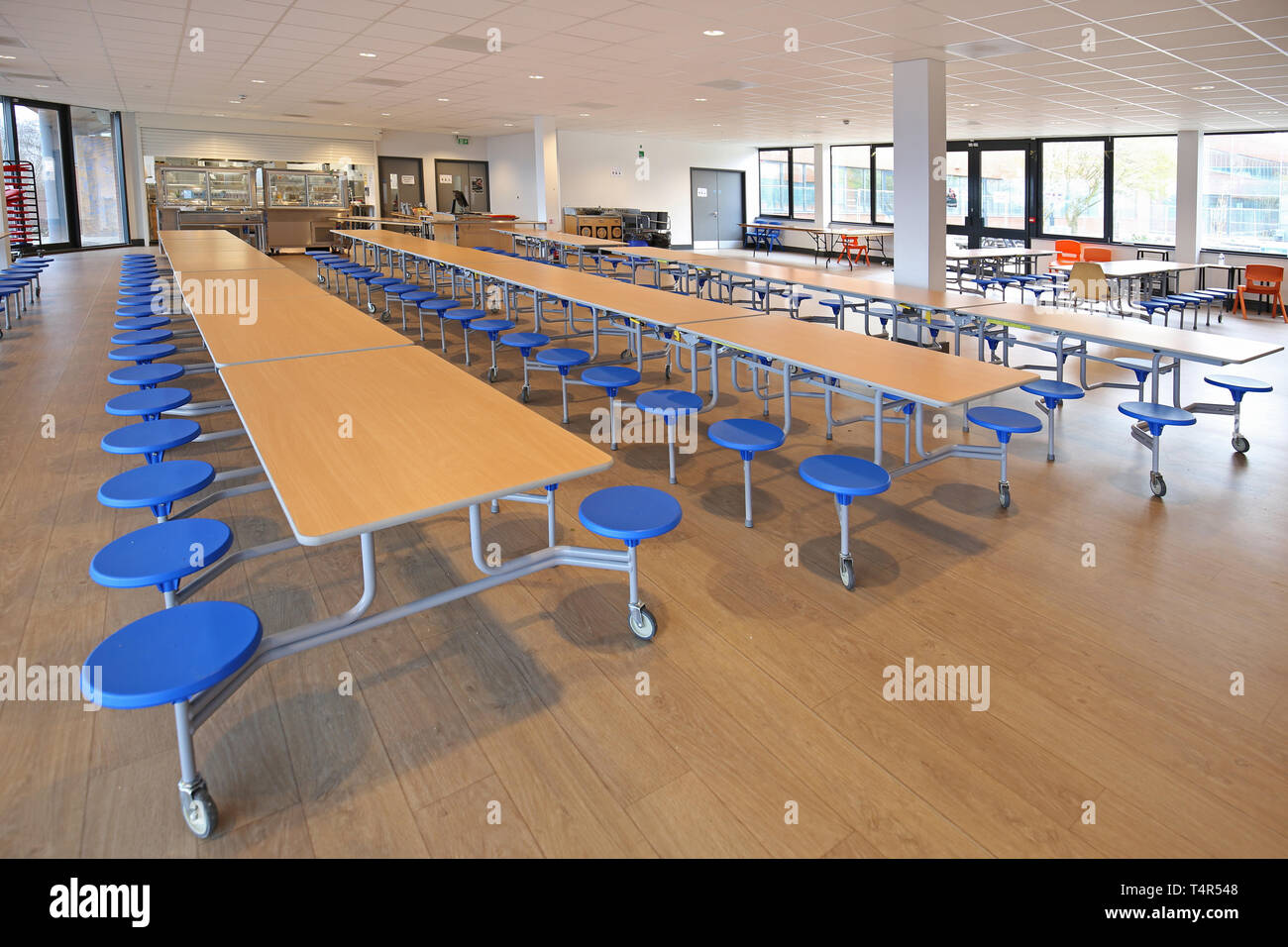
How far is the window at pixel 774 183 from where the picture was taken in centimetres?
1836

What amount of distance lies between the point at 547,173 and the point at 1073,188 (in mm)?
8763

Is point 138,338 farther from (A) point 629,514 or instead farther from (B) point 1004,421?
(B) point 1004,421

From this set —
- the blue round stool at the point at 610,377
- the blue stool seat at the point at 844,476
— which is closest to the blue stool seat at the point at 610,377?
the blue round stool at the point at 610,377

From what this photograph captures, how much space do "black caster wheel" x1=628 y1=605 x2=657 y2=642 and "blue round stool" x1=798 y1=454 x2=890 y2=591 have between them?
0.71 m

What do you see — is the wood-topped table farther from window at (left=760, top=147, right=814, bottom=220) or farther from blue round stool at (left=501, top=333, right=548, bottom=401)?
window at (left=760, top=147, right=814, bottom=220)

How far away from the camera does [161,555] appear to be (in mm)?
1973

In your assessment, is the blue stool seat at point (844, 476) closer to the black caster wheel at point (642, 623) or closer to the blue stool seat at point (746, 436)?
the blue stool seat at point (746, 436)

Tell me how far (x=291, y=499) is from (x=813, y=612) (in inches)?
64.4

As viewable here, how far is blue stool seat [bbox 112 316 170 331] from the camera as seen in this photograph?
4962 mm

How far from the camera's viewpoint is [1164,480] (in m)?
3.69

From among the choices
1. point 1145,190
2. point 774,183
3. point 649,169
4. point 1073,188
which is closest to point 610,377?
point 1145,190

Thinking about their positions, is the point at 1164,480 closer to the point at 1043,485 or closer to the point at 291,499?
the point at 1043,485

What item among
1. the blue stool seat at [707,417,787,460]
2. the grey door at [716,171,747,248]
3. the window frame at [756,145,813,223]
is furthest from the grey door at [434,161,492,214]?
the blue stool seat at [707,417,787,460]
